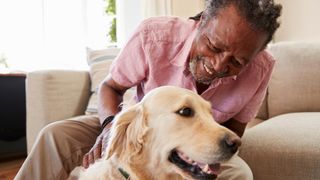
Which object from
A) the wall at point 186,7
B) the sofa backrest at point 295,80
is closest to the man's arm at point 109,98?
the sofa backrest at point 295,80

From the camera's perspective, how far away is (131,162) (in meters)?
1.00

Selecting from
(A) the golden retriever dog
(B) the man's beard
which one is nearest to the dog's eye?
(A) the golden retriever dog

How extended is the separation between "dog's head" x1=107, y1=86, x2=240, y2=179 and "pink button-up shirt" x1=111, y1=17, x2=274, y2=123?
1.02 ft

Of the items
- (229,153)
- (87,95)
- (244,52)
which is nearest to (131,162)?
(229,153)

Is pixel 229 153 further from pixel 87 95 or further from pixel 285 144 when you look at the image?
pixel 87 95

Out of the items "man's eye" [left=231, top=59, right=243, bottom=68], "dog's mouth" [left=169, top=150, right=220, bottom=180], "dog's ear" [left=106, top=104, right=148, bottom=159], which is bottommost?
"dog's mouth" [left=169, top=150, right=220, bottom=180]

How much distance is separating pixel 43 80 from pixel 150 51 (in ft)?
2.15

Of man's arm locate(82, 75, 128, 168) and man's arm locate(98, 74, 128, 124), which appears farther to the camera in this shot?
man's arm locate(98, 74, 128, 124)

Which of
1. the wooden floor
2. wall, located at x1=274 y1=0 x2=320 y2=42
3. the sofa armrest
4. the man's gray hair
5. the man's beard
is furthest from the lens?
wall, located at x1=274 y1=0 x2=320 y2=42

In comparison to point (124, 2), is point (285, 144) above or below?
below

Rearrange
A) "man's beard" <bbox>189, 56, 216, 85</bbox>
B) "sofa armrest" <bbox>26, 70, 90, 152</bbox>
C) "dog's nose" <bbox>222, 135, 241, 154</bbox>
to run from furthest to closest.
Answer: "sofa armrest" <bbox>26, 70, 90, 152</bbox> → "man's beard" <bbox>189, 56, 216, 85</bbox> → "dog's nose" <bbox>222, 135, 241, 154</bbox>

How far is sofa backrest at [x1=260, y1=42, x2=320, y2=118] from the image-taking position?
2012 millimetres

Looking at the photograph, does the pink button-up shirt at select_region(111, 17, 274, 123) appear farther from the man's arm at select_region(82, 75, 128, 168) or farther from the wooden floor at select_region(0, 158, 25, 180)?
the wooden floor at select_region(0, 158, 25, 180)

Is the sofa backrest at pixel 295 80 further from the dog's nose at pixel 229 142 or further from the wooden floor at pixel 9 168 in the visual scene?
the wooden floor at pixel 9 168
